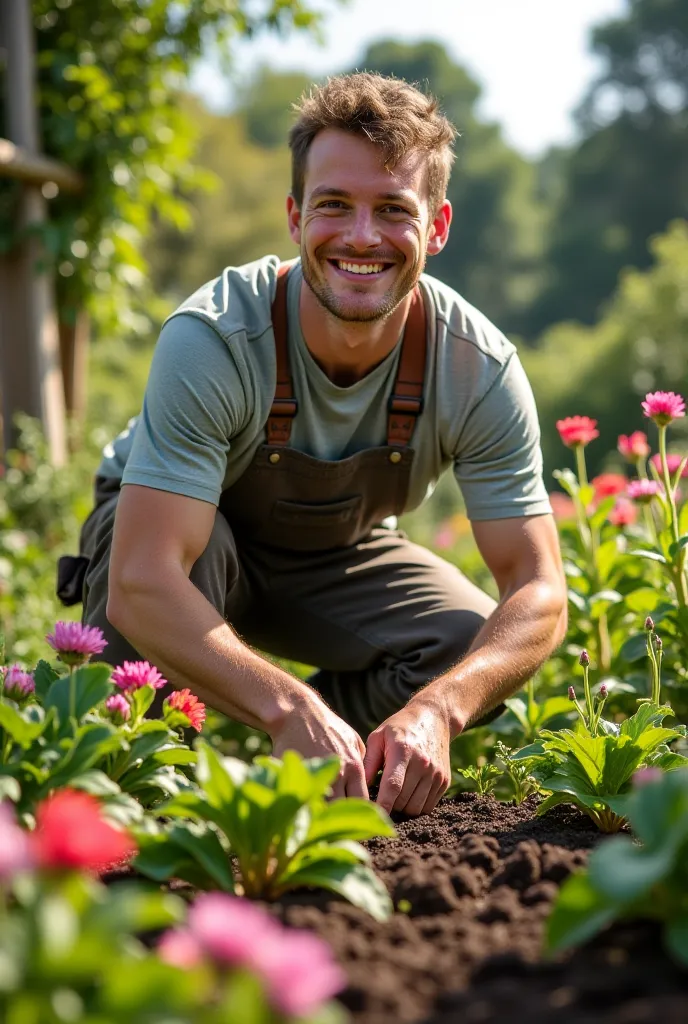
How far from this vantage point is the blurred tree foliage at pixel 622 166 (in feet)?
130

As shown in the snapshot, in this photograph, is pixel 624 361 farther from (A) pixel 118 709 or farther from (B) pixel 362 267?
(A) pixel 118 709

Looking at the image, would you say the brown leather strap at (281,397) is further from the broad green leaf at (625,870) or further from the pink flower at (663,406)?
the broad green leaf at (625,870)

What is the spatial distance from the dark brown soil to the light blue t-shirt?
107 centimetres

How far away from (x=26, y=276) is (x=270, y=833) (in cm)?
509

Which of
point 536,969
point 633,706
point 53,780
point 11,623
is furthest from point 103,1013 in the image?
point 11,623

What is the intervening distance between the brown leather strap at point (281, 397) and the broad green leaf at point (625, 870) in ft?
5.83

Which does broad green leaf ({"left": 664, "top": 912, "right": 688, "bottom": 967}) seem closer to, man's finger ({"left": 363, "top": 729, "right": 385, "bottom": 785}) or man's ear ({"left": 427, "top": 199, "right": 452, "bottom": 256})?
man's finger ({"left": 363, "top": 729, "right": 385, "bottom": 785})

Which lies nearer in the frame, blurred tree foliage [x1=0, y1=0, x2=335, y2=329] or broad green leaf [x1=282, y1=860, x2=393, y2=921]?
broad green leaf [x1=282, y1=860, x2=393, y2=921]

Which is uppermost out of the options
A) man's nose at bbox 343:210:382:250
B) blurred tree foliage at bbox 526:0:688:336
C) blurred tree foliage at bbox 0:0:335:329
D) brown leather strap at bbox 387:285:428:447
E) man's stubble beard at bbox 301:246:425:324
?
blurred tree foliage at bbox 526:0:688:336

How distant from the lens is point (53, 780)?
1693 mm

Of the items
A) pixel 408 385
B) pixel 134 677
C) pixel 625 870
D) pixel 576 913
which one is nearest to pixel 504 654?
pixel 408 385

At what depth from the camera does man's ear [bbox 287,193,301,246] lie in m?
3.17

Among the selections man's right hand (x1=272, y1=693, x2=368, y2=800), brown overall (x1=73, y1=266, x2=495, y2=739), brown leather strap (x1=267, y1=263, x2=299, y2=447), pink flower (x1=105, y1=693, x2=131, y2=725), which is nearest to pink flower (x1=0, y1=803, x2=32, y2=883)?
pink flower (x1=105, y1=693, x2=131, y2=725)

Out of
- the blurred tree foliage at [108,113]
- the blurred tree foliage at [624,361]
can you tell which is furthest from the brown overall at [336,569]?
the blurred tree foliage at [624,361]
